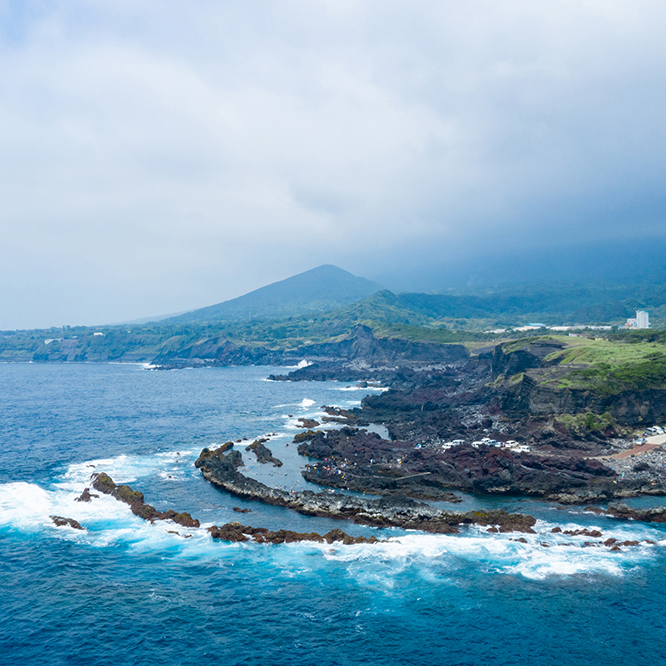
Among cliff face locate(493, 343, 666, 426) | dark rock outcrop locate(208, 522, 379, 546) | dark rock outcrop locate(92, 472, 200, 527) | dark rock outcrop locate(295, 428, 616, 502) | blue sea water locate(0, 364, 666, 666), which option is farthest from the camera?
cliff face locate(493, 343, 666, 426)

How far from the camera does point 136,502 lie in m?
43.9

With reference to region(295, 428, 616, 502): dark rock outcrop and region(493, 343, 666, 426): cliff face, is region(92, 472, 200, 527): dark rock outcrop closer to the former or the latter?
region(295, 428, 616, 502): dark rock outcrop

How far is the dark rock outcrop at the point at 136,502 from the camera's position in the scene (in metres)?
40.7

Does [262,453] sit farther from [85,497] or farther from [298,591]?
[298,591]

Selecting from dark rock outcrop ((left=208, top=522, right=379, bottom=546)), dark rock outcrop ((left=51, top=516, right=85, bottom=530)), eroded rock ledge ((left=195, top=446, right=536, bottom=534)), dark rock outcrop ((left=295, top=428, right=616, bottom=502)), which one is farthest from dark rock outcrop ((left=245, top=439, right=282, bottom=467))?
dark rock outcrop ((left=51, top=516, right=85, bottom=530))

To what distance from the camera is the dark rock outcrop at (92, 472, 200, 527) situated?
4070cm

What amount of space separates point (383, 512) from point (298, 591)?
1241cm

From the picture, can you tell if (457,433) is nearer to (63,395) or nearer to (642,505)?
(642,505)

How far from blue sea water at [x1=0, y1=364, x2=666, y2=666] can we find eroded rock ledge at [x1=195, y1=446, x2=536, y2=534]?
45.5 inches

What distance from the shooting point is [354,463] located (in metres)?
56.2

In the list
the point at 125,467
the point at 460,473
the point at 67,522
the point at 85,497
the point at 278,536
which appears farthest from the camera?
the point at 125,467

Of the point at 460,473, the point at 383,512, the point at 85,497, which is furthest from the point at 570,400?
the point at 85,497

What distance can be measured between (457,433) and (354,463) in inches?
715

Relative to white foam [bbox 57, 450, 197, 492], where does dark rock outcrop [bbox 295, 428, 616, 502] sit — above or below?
below
